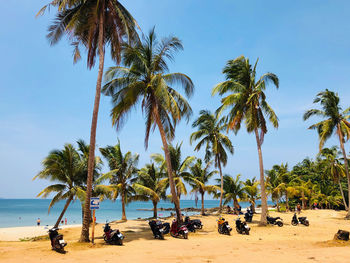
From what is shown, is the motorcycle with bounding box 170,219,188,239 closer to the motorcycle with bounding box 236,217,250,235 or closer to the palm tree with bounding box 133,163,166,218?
the motorcycle with bounding box 236,217,250,235

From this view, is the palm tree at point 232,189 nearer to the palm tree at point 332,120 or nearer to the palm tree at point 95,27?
the palm tree at point 332,120

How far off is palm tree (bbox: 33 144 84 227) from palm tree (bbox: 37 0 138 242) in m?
7.16

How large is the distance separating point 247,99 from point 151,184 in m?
11.8

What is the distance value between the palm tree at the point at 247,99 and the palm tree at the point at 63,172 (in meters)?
11.4

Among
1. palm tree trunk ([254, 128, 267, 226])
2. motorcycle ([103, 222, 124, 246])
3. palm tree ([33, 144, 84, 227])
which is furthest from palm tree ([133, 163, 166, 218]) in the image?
motorcycle ([103, 222, 124, 246])

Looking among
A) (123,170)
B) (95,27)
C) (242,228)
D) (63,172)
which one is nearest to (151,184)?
(123,170)

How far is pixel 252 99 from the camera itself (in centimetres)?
1819

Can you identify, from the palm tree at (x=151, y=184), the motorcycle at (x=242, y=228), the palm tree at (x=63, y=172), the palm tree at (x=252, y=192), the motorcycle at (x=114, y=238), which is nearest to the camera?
the motorcycle at (x=114, y=238)

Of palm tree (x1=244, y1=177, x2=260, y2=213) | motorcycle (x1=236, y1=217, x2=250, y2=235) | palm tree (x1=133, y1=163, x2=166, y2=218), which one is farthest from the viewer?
palm tree (x1=244, y1=177, x2=260, y2=213)

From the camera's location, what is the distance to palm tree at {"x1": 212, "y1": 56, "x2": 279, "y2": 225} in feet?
60.1

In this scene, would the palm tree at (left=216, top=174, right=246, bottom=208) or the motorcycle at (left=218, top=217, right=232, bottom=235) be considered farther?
the palm tree at (left=216, top=174, right=246, bottom=208)

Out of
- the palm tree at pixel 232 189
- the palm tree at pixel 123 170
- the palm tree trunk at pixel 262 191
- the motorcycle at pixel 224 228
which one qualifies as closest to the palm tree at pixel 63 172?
the palm tree at pixel 123 170

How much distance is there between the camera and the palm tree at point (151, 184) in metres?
22.1

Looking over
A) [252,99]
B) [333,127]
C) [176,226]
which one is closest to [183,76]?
[252,99]
